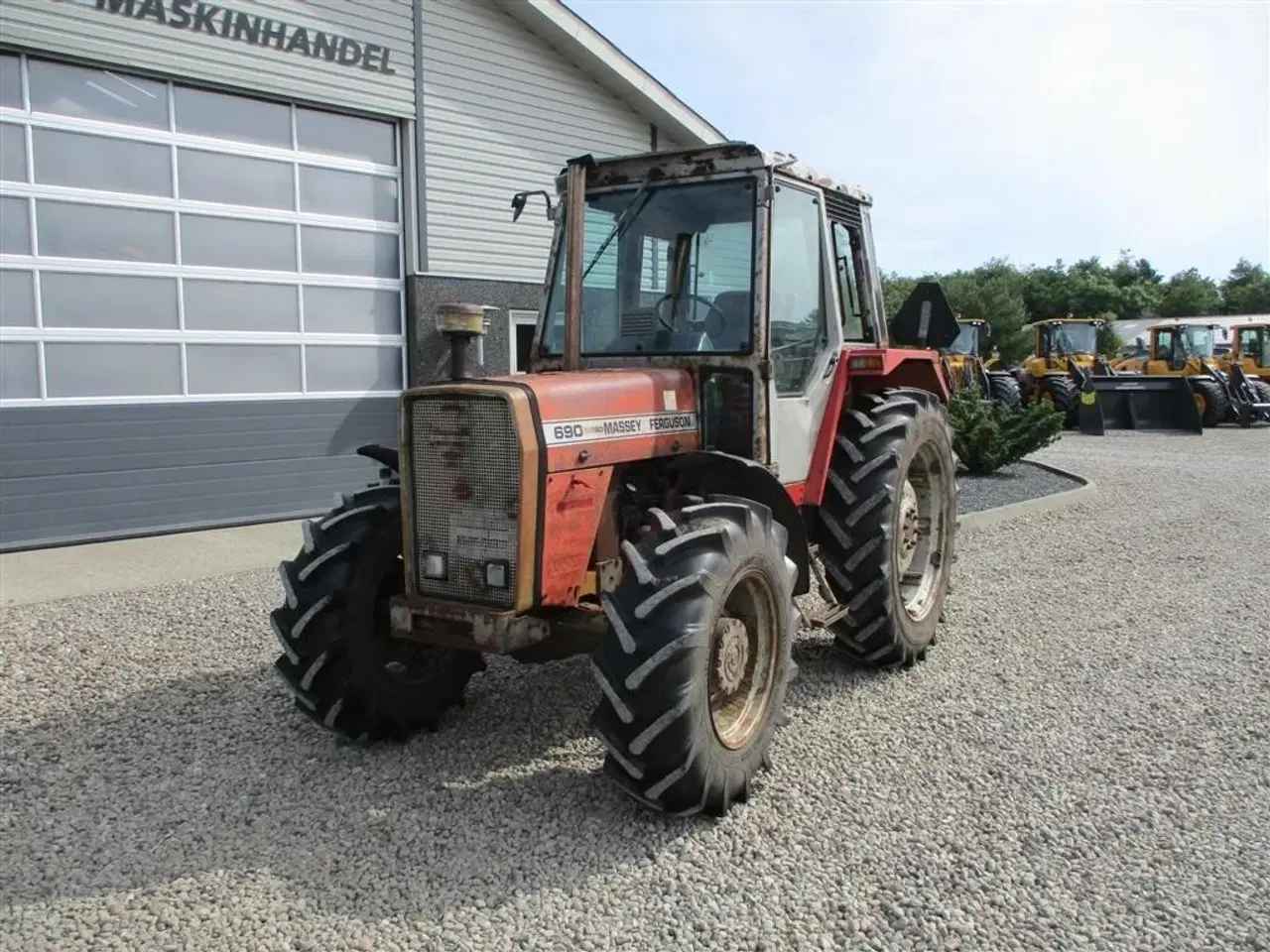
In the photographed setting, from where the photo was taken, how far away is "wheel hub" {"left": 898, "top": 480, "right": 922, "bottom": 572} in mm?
5270

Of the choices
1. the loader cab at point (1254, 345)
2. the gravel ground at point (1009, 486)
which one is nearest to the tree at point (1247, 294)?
the loader cab at point (1254, 345)

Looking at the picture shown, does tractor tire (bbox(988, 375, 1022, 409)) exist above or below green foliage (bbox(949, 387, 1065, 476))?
above

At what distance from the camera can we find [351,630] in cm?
397

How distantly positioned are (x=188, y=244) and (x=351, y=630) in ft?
20.1

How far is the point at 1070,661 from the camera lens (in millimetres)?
5352

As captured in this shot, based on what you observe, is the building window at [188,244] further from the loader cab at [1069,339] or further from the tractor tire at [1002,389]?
the loader cab at [1069,339]

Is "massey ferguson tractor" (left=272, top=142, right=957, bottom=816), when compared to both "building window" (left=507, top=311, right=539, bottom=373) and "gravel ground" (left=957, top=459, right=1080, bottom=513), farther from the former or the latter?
"building window" (left=507, top=311, right=539, bottom=373)

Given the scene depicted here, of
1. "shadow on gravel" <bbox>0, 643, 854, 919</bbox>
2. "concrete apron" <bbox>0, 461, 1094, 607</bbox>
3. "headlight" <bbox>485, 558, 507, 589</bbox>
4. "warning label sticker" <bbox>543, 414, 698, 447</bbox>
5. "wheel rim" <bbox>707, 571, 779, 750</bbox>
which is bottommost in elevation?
"shadow on gravel" <bbox>0, 643, 854, 919</bbox>

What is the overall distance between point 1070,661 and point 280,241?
24.4 ft

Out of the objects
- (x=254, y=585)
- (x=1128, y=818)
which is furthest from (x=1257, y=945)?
(x=254, y=585)

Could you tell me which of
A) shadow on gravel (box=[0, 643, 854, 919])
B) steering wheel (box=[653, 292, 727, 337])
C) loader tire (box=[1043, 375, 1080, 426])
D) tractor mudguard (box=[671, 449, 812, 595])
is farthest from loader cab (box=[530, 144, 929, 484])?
loader tire (box=[1043, 375, 1080, 426])

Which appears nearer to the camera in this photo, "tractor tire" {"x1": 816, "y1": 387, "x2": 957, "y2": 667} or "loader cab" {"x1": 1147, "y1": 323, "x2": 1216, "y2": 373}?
"tractor tire" {"x1": 816, "y1": 387, "x2": 957, "y2": 667}

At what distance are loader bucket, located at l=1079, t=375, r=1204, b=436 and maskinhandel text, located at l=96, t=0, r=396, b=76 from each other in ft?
45.8

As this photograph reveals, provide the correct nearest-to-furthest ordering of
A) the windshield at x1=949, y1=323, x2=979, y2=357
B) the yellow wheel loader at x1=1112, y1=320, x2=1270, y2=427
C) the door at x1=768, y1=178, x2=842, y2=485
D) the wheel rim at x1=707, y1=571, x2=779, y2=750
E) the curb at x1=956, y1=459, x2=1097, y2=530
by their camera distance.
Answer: the wheel rim at x1=707, y1=571, x2=779, y2=750
the door at x1=768, y1=178, x2=842, y2=485
the curb at x1=956, y1=459, x2=1097, y2=530
the windshield at x1=949, y1=323, x2=979, y2=357
the yellow wheel loader at x1=1112, y1=320, x2=1270, y2=427
